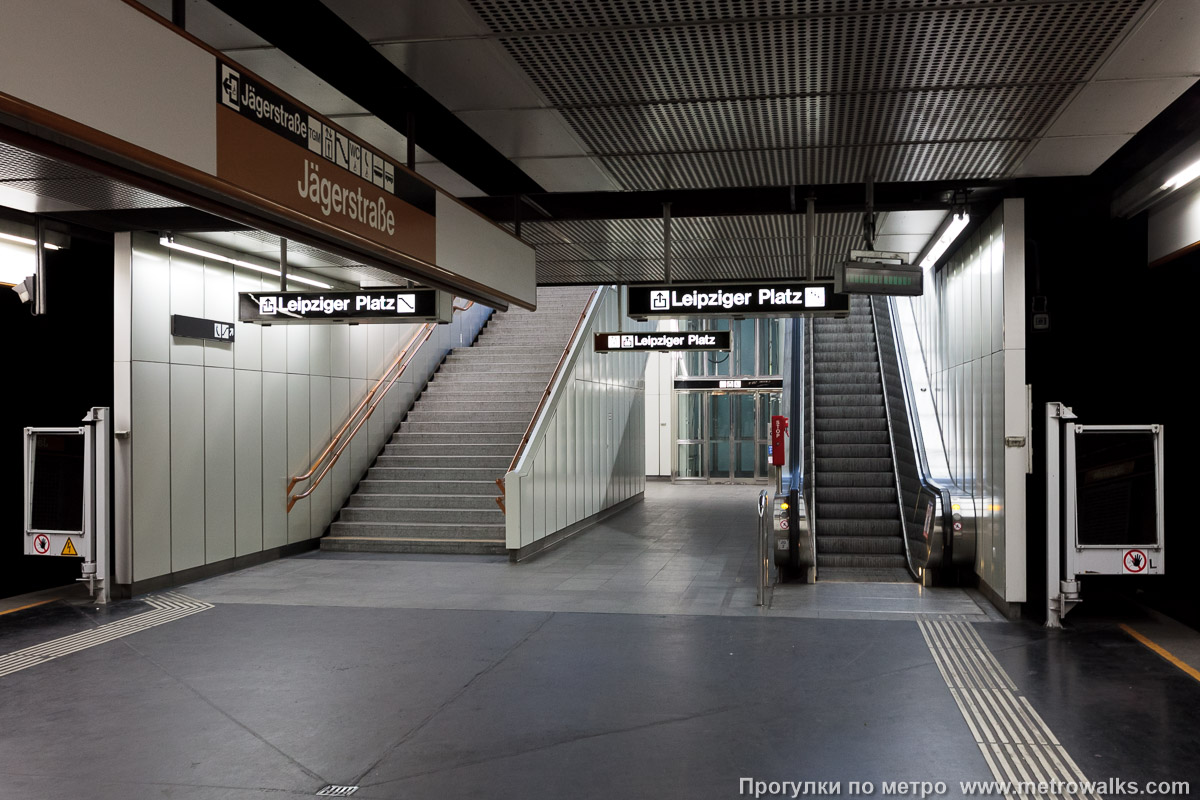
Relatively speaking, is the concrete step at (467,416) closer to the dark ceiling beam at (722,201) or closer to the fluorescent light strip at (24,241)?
the dark ceiling beam at (722,201)

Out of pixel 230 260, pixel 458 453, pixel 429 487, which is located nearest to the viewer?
pixel 230 260

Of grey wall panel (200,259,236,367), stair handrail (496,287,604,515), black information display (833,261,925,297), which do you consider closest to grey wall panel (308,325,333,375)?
grey wall panel (200,259,236,367)

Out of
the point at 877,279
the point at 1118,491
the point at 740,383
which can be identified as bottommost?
the point at 1118,491

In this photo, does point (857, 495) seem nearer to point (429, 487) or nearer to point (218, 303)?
point (429, 487)

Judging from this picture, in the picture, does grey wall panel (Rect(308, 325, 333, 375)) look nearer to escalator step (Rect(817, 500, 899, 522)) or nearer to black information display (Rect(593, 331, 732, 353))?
black information display (Rect(593, 331, 732, 353))

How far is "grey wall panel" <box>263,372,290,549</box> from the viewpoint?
1012 centimetres

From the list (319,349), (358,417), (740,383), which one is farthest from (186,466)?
(740,383)

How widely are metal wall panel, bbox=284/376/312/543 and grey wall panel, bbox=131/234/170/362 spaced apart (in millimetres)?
2116

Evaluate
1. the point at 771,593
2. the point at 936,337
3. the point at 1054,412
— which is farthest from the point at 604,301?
the point at 1054,412

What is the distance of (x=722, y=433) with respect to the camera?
24.0 metres

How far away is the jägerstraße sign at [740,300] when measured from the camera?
6.72 meters

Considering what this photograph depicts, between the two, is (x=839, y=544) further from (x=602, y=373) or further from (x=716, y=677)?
(x=602, y=373)

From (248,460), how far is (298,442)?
1.06 metres

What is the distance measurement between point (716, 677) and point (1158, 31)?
13.1 feet
